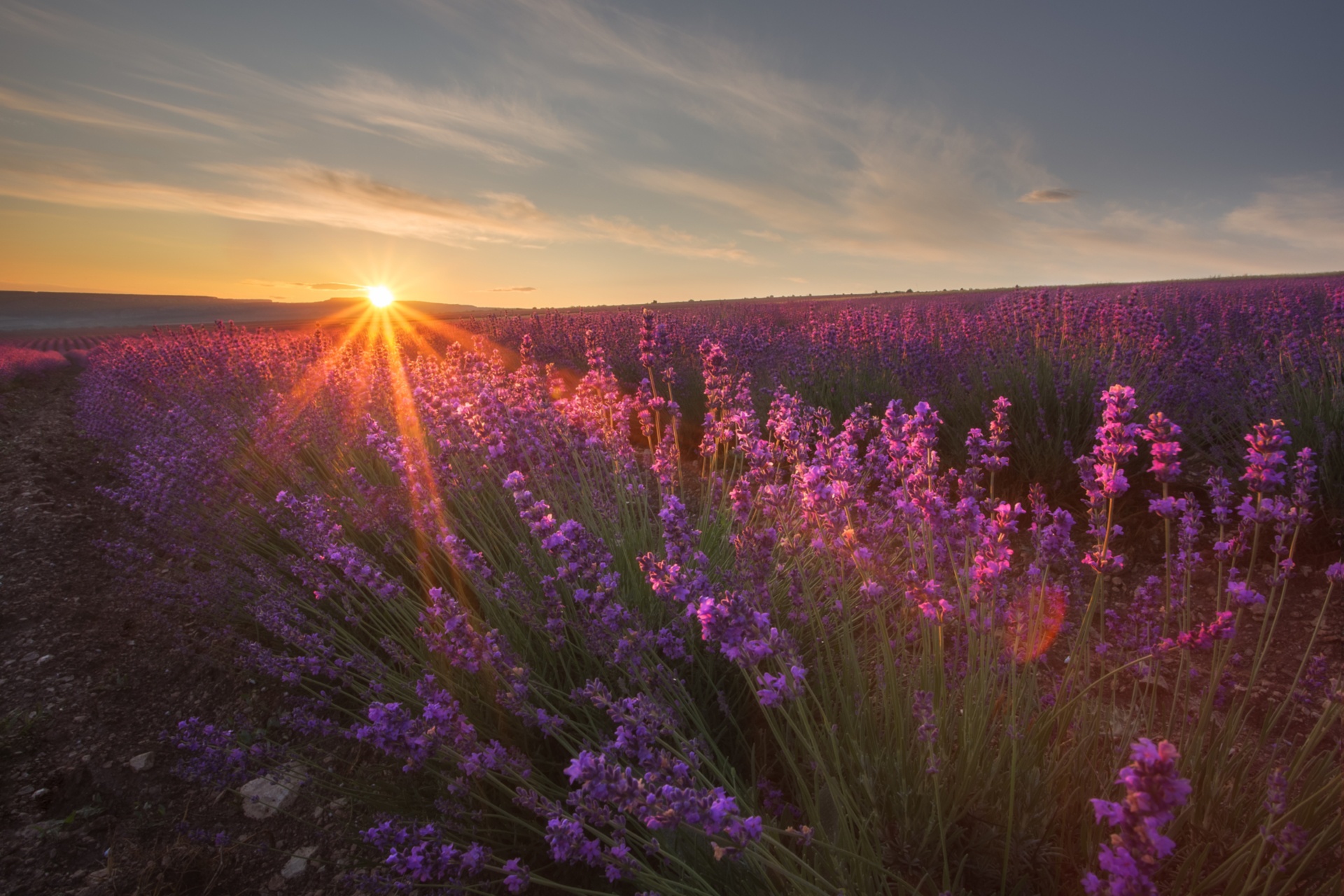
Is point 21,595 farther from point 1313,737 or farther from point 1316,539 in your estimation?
point 1316,539

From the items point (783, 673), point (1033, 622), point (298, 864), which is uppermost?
point (783, 673)

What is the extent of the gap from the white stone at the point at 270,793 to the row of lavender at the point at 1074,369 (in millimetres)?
4217

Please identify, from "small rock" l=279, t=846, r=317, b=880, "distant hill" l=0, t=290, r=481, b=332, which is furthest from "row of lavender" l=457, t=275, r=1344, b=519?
"distant hill" l=0, t=290, r=481, b=332

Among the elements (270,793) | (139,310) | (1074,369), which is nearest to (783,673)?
(270,793)

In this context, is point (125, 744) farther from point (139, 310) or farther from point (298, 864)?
point (139, 310)

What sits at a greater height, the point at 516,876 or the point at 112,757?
the point at 516,876

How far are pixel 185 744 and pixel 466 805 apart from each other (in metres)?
0.83

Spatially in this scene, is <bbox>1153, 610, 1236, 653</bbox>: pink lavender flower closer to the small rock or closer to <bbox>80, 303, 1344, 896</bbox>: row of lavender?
<bbox>80, 303, 1344, 896</bbox>: row of lavender

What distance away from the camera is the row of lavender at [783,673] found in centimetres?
125

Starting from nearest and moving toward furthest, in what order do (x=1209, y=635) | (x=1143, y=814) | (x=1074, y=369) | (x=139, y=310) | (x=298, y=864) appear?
(x=1143, y=814) → (x=1209, y=635) → (x=298, y=864) → (x=1074, y=369) → (x=139, y=310)

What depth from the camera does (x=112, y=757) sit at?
243 cm

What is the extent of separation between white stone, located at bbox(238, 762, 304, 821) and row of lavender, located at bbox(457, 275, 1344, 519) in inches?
166

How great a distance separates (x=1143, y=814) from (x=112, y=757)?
3368 mm

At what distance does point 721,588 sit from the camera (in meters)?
1.94
